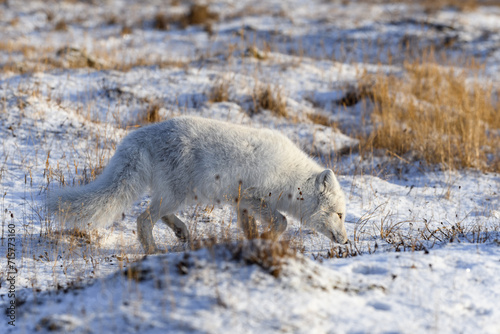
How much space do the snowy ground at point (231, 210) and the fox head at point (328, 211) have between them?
6.9 inches

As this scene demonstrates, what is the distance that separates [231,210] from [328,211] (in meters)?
1.06

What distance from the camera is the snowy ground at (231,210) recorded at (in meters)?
2.61

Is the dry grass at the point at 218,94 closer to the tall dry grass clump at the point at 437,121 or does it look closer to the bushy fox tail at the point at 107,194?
the tall dry grass clump at the point at 437,121

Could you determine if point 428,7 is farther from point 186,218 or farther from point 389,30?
point 186,218

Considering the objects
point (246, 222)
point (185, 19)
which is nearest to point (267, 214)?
point (246, 222)

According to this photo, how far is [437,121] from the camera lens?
806cm

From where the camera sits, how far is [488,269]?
3.34m

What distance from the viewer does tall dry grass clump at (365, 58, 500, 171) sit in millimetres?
7341

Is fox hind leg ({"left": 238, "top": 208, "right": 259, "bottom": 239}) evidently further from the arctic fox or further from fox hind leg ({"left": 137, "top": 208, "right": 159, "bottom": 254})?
fox hind leg ({"left": 137, "top": 208, "right": 159, "bottom": 254})

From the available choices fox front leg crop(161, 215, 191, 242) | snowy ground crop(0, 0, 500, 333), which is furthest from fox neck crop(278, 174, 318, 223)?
fox front leg crop(161, 215, 191, 242)

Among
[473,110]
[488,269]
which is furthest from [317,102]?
[488,269]

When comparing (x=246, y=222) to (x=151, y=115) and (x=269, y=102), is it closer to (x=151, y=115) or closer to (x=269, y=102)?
(x=151, y=115)

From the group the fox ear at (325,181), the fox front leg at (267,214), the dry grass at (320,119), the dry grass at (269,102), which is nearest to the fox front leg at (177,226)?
the fox front leg at (267,214)

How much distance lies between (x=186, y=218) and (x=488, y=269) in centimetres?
330
